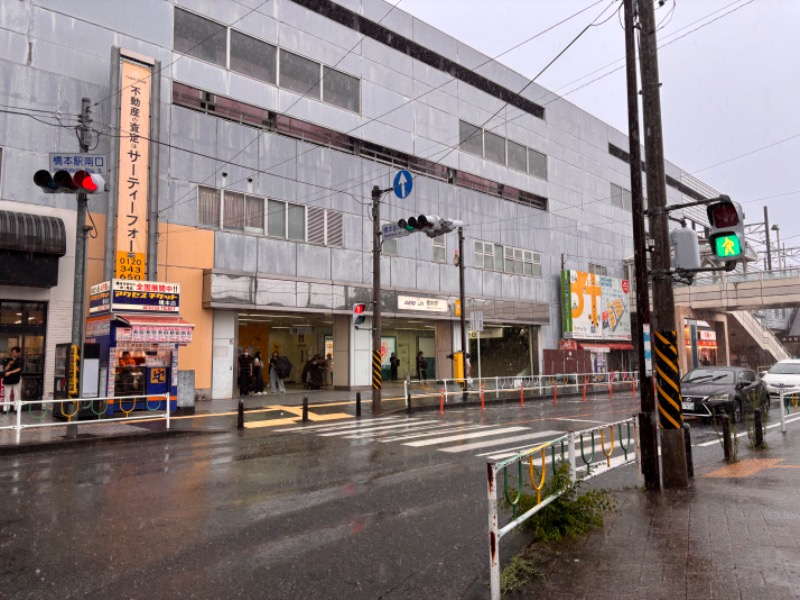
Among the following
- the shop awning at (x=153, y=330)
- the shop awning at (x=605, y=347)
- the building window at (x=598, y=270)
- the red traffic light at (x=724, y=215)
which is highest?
the building window at (x=598, y=270)

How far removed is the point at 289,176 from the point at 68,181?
43.2ft

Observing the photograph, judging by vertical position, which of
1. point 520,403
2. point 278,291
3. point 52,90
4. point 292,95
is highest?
point 292,95

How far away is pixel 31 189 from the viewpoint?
18.2m

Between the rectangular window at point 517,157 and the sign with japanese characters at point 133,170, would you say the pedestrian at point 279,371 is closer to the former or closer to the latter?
the sign with japanese characters at point 133,170

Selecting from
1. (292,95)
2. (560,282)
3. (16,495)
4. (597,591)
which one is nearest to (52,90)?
(292,95)

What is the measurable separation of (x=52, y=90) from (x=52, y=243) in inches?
207

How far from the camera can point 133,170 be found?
19.6 metres

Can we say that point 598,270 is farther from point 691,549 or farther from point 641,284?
point 691,549

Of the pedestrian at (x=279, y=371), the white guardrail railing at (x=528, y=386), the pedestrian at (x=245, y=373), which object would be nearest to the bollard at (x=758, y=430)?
the white guardrail railing at (x=528, y=386)

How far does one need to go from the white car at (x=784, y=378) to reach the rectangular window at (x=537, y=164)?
64.4ft

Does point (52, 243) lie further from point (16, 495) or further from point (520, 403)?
point (520, 403)

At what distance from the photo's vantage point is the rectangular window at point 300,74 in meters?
25.1

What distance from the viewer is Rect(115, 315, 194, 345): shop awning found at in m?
16.7

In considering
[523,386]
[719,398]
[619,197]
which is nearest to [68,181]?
[719,398]
